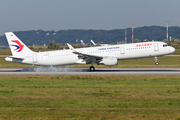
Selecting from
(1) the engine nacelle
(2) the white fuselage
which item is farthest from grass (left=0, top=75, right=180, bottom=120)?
(2) the white fuselage

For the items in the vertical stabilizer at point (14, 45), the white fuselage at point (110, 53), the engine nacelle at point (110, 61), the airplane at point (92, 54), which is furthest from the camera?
the vertical stabilizer at point (14, 45)

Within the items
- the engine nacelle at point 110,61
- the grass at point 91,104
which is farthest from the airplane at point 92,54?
the grass at point 91,104

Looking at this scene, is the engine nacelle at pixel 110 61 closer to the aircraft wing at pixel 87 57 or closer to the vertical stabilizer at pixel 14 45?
the aircraft wing at pixel 87 57

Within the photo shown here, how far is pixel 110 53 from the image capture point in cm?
4047

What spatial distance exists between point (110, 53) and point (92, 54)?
9.26ft

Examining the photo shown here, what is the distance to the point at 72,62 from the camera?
1636 inches

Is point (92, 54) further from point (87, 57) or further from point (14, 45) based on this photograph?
point (14, 45)

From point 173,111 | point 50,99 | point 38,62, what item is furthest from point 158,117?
point 38,62

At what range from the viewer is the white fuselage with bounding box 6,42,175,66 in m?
40.2

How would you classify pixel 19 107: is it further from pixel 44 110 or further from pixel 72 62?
pixel 72 62

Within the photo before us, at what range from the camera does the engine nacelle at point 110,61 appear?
129 feet

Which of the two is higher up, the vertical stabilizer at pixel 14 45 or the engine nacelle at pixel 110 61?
the vertical stabilizer at pixel 14 45

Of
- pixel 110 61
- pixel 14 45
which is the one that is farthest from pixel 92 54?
pixel 14 45

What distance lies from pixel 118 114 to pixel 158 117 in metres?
2.05
